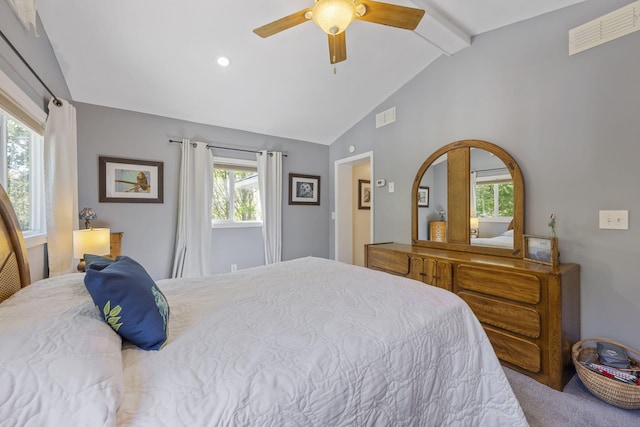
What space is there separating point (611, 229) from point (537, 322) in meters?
0.82

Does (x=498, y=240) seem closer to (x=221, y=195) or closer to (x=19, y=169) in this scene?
(x=221, y=195)

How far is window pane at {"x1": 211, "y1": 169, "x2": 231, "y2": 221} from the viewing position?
12.1ft

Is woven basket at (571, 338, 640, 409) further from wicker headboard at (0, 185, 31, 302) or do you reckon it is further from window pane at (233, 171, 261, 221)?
window pane at (233, 171, 261, 221)

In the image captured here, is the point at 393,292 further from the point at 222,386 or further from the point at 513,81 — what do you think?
the point at 513,81

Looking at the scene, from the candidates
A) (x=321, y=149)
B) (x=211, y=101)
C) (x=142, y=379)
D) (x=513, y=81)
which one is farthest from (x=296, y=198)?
(x=142, y=379)

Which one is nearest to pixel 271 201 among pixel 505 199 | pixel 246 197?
pixel 246 197

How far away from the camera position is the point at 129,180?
3.08m

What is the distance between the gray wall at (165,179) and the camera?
2.90 metres

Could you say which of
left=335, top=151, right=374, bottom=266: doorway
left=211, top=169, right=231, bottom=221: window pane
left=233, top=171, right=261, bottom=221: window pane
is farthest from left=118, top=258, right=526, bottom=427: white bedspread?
left=335, top=151, right=374, bottom=266: doorway

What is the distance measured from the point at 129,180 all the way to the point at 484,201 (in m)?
3.71

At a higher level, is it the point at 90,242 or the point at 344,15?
the point at 344,15

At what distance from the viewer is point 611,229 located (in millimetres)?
1870

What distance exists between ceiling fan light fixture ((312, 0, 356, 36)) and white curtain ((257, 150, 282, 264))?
2.40m

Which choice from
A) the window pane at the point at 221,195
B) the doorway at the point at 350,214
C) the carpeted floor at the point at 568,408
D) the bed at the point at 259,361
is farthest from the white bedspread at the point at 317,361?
the doorway at the point at 350,214
